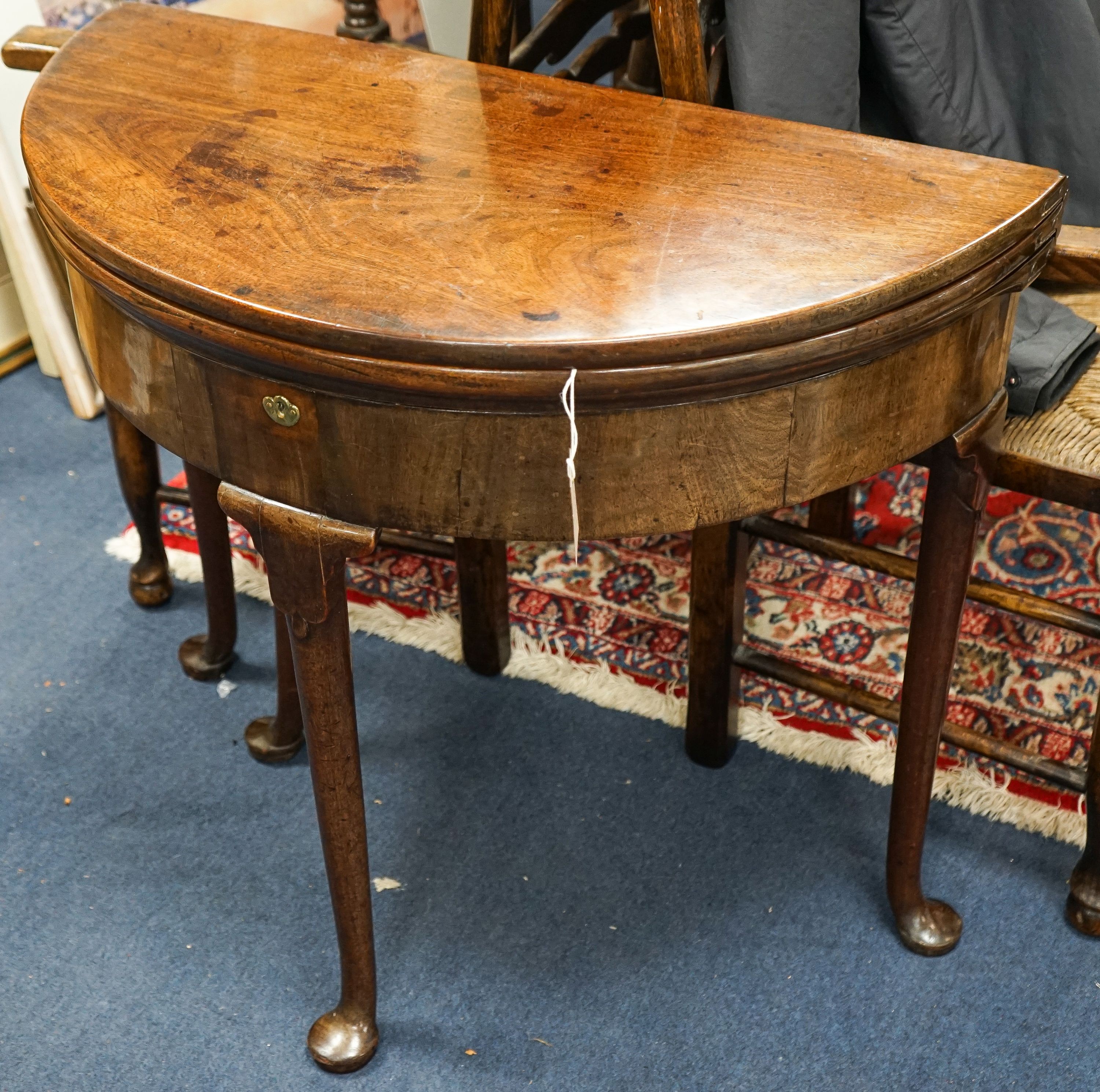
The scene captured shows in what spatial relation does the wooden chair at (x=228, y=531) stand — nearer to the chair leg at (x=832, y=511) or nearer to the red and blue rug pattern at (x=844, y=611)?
the red and blue rug pattern at (x=844, y=611)

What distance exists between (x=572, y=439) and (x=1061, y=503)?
2.06 ft

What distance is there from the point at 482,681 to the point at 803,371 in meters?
0.94

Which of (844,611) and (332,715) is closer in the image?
(332,715)

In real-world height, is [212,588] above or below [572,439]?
below

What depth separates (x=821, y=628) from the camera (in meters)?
1.69

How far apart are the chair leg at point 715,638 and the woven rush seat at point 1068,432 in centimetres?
31

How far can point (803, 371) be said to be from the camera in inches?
31.3

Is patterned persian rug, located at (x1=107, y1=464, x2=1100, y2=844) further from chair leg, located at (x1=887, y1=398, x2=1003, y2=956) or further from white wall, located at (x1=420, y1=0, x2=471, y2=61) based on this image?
white wall, located at (x1=420, y1=0, x2=471, y2=61)

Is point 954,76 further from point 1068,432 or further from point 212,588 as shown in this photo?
point 212,588

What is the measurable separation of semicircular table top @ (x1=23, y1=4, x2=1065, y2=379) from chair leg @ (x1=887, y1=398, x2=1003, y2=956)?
0.63 feet

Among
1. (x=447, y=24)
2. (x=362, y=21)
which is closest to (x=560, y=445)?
(x=447, y=24)

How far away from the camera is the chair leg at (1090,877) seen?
127cm

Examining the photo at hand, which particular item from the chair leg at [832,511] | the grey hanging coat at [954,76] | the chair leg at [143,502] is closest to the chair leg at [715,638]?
the chair leg at [832,511]

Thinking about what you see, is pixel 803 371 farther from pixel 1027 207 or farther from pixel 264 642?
pixel 264 642
